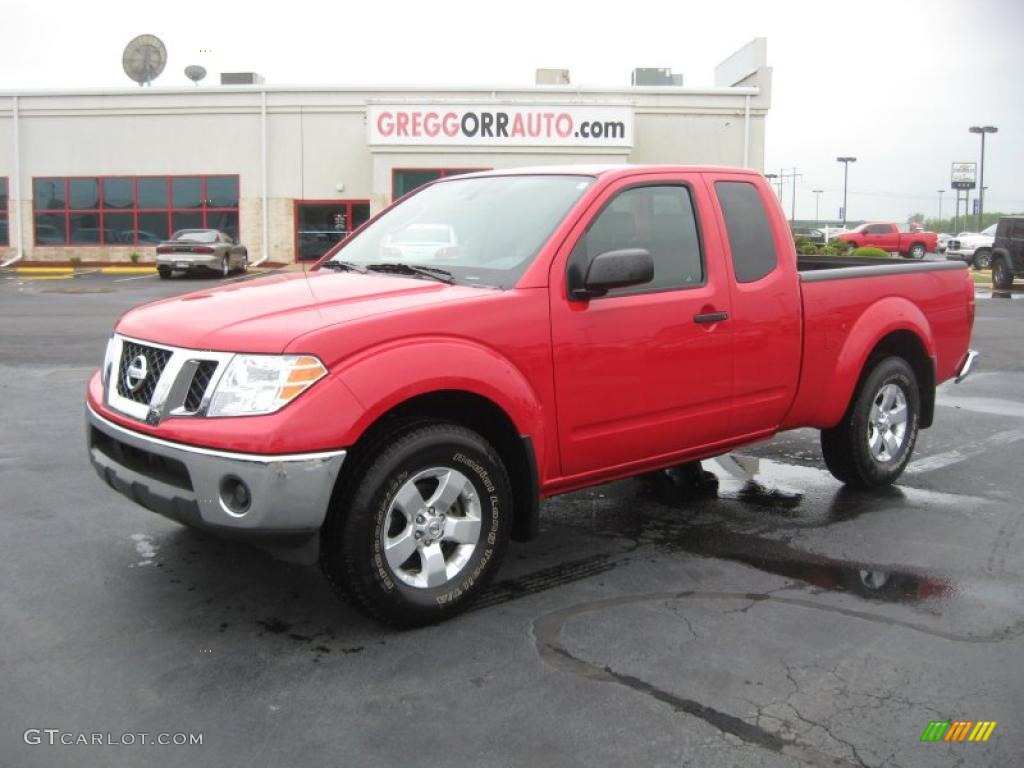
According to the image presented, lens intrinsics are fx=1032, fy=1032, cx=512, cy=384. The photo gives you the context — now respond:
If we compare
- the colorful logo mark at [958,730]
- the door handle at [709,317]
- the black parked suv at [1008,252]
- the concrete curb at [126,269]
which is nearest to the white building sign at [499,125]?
the concrete curb at [126,269]

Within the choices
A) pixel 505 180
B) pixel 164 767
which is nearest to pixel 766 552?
pixel 505 180

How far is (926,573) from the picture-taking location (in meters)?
4.88

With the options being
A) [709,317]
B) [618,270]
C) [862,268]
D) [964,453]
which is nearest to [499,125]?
[964,453]

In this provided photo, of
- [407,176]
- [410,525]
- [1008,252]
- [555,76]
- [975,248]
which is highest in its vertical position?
[555,76]

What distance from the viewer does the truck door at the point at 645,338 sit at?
15.1ft

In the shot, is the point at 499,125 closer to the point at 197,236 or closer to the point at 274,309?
the point at 197,236

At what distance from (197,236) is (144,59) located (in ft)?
34.6

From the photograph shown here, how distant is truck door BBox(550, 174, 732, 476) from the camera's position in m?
4.59

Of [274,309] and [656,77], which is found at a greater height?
[656,77]

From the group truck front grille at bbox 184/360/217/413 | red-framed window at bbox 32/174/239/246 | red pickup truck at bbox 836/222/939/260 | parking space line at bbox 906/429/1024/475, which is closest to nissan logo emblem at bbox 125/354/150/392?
truck front grille at bbox 184/360/217/413

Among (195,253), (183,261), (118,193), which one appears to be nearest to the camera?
(183,261)

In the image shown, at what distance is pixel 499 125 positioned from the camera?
33.5 meters

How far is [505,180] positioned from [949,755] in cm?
336

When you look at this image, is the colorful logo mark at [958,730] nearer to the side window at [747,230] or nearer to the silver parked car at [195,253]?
the side window at [747,230]
